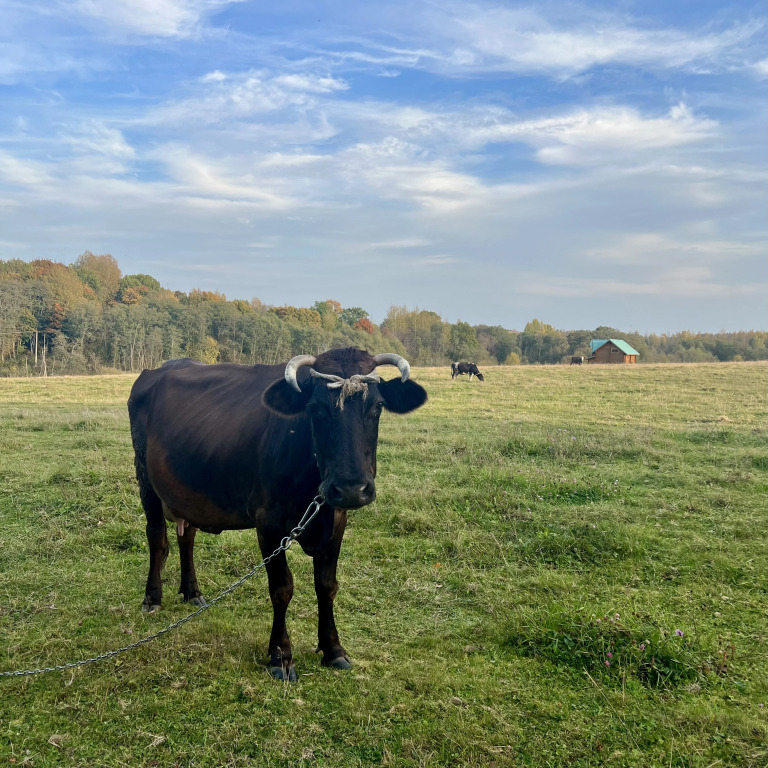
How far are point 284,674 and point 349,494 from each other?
1.67 metres

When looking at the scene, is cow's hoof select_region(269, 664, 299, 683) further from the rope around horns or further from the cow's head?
the rope around horns

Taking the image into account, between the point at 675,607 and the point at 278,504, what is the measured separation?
156 inches

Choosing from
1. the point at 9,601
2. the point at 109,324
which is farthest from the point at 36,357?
the point at 9,601

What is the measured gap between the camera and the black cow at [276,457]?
13.6 feet

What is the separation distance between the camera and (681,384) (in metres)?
28.4

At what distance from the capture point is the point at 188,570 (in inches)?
234

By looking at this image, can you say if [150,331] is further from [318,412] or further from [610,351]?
[318,412]

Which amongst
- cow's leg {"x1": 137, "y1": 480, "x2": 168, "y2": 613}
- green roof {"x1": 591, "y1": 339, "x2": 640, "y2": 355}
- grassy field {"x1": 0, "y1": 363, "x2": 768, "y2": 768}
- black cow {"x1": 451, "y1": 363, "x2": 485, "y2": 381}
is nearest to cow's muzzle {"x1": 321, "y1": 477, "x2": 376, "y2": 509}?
grassy field {"x1": 0, "y1": 363, "x2": 768, "y2": 768}

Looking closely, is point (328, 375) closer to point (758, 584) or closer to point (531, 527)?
point (531, 527)

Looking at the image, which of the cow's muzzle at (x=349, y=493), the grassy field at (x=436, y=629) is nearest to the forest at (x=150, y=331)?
the grassy field at (x=436, y=629)

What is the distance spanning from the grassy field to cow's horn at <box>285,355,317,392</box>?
2257 mm

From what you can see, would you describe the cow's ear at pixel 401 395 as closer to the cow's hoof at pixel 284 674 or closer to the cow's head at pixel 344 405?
the cow's head at pixel 344 405

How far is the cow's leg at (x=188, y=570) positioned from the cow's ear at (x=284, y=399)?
2.32 metres

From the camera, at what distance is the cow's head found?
394 cm
